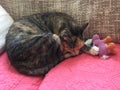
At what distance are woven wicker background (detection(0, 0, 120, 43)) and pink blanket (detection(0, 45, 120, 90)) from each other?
0.80 feet

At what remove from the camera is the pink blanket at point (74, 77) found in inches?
47.1

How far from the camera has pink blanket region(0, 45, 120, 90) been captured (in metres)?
1.20

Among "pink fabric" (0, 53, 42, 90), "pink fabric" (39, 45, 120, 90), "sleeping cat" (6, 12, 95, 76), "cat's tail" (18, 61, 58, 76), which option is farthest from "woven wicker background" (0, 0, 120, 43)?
"pink fabric" (0, 53, 42, 90)

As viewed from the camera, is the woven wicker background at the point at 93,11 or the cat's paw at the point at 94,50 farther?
the woven wicker background at the point at 93,11

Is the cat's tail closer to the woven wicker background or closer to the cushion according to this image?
the cushion

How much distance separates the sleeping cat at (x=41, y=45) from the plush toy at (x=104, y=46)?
81mm

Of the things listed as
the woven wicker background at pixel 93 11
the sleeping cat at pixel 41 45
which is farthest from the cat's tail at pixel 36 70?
the woven wicker background at pixel 93 11

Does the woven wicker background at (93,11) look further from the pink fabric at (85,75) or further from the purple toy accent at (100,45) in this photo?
the pink fabric at (85,75)

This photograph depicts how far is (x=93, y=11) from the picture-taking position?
5.31 feet

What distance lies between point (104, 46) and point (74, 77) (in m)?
0.34

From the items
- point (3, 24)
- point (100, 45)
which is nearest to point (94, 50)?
point (100, 45)

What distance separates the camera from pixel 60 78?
1.28 meters

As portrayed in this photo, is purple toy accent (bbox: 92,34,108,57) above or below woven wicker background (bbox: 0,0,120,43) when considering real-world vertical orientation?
below

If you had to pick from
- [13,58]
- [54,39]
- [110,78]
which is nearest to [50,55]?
[54,39]
